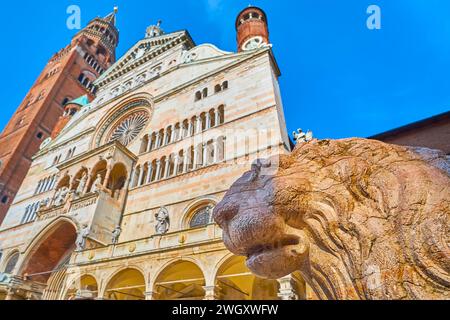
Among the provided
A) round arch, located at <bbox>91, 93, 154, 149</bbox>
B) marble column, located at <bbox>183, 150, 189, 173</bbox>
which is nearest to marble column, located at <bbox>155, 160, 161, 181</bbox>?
marble column, located at <bbox>183, 150, 189, 173</bbox>

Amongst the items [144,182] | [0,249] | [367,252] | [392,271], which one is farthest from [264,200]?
[0,249]

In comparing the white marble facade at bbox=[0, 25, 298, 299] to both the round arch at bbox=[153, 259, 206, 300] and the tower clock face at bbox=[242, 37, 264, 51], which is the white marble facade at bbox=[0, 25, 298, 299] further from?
the tower clock face at bbox=[242, 37, 264, 51]

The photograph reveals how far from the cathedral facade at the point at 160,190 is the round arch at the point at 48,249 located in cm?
6

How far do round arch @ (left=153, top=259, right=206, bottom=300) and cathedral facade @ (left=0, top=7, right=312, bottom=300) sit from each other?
0.18 feet

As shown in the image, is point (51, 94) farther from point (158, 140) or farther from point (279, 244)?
point (279, 244)

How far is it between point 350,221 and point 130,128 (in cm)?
2275

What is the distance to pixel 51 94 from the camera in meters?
41.5

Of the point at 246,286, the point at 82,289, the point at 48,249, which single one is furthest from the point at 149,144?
the point at 246,286

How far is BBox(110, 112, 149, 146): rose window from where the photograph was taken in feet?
70.4

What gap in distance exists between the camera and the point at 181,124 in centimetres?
1805

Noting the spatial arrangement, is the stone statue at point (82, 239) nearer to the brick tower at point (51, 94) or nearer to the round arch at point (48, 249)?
the round arch at point (48, 249)

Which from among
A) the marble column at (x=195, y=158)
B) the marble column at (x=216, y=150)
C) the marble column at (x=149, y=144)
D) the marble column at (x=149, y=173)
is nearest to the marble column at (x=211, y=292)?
the marble column at (x=216, y=150)

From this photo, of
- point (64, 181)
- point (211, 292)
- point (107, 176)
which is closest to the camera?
point (211, 292)
